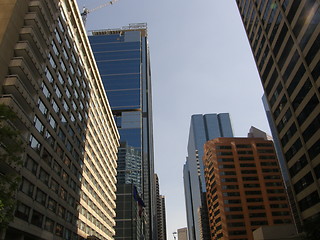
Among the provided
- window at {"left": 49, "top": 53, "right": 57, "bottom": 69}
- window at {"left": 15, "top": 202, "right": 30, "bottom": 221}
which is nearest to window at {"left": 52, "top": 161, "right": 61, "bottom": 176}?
window at {"left": 15, "top": 202, "right": 30, "bottom": 221}

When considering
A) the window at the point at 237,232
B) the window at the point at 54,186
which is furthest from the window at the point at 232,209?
the window at the point at 54,186

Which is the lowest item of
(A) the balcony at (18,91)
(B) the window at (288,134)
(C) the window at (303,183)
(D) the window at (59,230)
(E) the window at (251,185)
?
(D) the window at (59,230)

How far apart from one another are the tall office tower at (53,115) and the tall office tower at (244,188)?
5857 centimetres

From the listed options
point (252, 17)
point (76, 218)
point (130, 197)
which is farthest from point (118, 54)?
point (76, 218)

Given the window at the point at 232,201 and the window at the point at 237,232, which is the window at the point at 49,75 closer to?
the window at the point at 232,201

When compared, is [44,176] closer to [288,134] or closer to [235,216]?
[288,134]

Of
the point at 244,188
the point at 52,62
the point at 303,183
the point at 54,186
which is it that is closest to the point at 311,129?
the point at 303,183

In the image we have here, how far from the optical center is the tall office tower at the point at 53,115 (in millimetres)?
32906

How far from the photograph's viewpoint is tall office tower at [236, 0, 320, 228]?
40.1 metres

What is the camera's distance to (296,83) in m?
45.3

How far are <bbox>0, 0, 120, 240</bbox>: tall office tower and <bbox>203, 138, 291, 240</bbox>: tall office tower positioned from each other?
58.6 metres

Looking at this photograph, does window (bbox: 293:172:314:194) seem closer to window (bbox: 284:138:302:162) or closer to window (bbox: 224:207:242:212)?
window (bbox: 284:138:302:162)

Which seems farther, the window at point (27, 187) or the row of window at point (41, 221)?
the window at point (27, 187)

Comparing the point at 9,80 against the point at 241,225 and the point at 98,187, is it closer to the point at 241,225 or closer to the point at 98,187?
the point at 98,187
